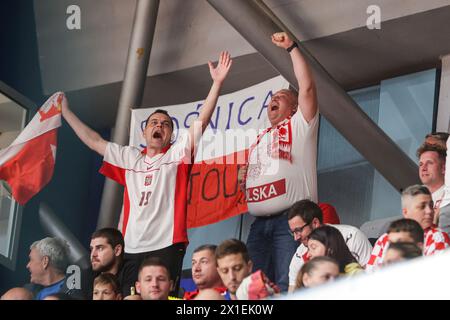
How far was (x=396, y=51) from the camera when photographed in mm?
7043

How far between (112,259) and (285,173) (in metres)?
0.94

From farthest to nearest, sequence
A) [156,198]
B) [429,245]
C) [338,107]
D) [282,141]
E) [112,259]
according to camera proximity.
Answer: [338,107] < [156,198] < [282,141] < [112,259] < [429,245]

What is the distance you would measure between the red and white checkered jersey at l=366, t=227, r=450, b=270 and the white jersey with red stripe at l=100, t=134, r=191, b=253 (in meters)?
1.15

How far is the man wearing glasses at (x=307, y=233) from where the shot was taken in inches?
200

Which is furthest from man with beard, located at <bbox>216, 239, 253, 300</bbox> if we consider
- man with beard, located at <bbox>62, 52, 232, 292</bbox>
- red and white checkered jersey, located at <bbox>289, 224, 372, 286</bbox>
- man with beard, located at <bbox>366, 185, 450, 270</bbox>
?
man with beard, located at <bbox>366, 185, 450, 270</bbox>

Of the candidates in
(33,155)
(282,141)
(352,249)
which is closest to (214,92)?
(282,141)

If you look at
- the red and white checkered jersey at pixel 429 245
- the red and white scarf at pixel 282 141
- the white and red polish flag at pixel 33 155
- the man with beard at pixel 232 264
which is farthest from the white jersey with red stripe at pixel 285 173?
the white and red polish flag at pixel 33 155

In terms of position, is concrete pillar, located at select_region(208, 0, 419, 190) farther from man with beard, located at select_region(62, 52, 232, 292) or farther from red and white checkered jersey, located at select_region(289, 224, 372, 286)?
red and white checkered jersey, located at select_region(289, 224, 372, 286)

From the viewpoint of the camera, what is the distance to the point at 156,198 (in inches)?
230

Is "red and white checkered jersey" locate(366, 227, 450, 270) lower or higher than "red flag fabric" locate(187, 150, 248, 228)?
lower

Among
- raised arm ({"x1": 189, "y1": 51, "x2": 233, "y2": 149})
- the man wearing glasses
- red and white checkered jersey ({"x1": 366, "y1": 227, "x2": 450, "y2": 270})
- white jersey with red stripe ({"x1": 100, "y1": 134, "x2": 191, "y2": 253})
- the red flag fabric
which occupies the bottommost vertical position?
red and white checkered jersey ({"x1": 366, "y1": 227, "x2": 450, "y2": 270})

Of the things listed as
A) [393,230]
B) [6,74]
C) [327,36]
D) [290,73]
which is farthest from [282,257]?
[6,74]

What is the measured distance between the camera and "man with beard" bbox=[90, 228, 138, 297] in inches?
219

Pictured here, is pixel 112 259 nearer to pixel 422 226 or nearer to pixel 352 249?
pixel 352 249
